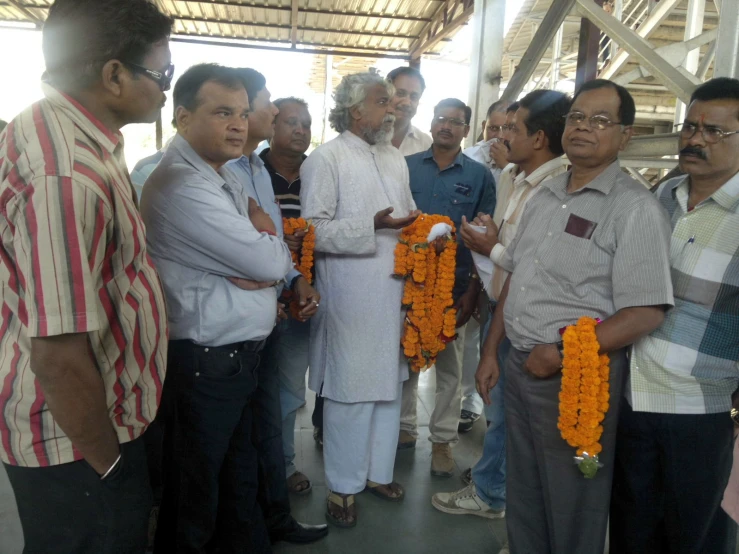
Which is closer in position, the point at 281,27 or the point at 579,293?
the point at 579,293

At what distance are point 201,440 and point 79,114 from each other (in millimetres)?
1264

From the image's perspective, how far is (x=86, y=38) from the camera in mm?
1373

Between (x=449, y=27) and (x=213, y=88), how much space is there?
688 centimetres

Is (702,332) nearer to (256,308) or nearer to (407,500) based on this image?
(256,308)

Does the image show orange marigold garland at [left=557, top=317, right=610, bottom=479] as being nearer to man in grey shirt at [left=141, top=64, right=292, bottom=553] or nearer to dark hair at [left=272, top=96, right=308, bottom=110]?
man in grey shirt at [left=141, top=64, right=292, bottom=553]

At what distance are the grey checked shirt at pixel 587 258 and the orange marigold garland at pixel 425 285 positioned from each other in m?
0.72

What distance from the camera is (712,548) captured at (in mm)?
2039

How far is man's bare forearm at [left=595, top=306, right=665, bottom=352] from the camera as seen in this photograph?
1866 millimetres

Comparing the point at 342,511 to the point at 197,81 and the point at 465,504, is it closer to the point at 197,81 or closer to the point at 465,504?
the point at 465,504

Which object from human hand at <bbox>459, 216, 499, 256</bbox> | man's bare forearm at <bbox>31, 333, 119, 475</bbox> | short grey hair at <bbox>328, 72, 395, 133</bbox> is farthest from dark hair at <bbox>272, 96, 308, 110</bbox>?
man's bare forearm at <bbox>31, 333, 119, 475</bbox>

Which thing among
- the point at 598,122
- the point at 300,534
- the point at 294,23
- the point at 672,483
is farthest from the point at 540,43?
the point at 294,23

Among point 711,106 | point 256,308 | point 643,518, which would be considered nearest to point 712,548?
point 643,518

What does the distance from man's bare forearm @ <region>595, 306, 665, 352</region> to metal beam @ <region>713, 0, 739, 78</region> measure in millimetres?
1101

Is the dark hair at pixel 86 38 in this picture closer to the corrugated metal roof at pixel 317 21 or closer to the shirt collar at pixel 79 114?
the shirt collar at pixel 79 114
